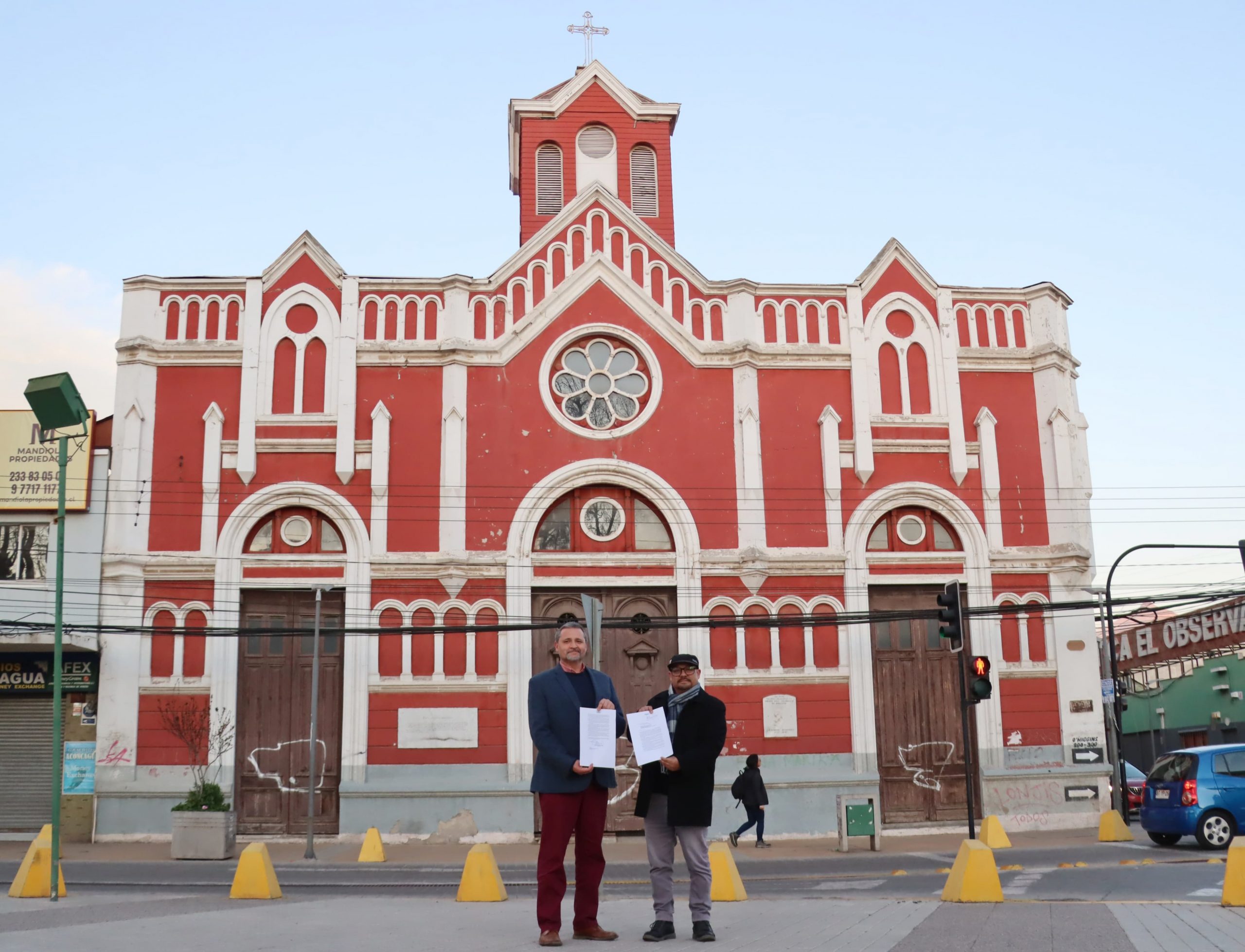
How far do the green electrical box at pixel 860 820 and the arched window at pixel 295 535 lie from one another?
11285 mm

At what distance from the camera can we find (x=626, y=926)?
984cm

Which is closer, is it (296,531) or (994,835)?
(994,835)

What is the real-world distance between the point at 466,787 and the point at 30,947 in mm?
16294

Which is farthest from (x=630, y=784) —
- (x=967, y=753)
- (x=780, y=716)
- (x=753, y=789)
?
(x=967, y=753)

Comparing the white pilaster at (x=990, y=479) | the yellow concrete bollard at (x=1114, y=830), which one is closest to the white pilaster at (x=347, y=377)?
the white pilaster at (x=990, y=479)

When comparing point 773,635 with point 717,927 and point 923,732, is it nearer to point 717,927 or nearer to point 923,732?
point 923,732

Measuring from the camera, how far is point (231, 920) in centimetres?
995

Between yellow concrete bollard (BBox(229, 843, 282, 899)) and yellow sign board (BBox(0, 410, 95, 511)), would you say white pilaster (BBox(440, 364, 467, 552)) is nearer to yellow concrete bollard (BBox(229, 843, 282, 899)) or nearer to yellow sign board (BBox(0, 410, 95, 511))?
yellow sign board (BBox(0, 410, 95, 511))

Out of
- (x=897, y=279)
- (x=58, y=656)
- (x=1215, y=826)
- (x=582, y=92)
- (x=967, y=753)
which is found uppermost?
(x=582, y=92)

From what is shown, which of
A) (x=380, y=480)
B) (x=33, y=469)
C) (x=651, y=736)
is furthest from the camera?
(x=380, y=480)

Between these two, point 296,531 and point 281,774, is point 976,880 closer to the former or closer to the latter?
point 281,774

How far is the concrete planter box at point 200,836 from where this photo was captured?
20984 millimetres

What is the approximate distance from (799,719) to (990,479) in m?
6.72

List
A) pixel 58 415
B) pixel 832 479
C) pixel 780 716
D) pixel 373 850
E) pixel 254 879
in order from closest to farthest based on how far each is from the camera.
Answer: pixel 254 879 → pixel 58 415 → pixel 373 850 → pixel 780 716 → pixel 832 479
